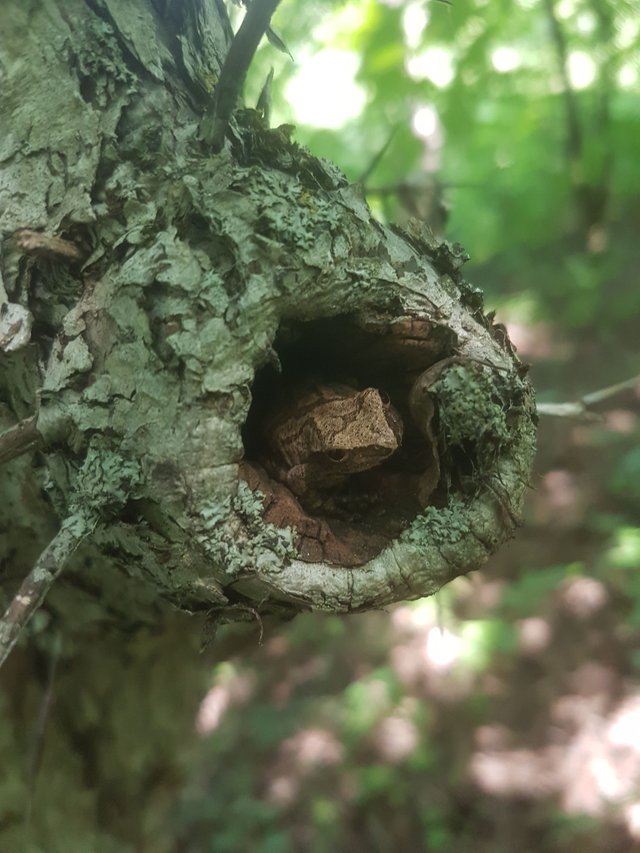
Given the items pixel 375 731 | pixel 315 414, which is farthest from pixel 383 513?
pixel 375 731

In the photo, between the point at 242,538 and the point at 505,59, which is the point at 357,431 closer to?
the point at 242,538

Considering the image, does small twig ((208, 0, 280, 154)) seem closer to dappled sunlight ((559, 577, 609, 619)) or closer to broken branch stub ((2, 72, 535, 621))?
broken branch stub ((2, 72, 535, 621))

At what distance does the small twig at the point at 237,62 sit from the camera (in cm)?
66

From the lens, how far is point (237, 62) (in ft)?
2.39

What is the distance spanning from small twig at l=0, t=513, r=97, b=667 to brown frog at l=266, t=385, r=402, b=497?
0.27 meters

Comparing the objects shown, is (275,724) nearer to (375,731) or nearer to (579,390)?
(375,731)

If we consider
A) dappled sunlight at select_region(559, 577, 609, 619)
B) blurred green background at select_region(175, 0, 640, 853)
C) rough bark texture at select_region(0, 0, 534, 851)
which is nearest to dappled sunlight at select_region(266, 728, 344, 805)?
blurred green background at select_region(175, 0, 640, 853)

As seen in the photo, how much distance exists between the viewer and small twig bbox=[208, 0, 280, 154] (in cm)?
66

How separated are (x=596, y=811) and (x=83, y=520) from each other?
2.12 m

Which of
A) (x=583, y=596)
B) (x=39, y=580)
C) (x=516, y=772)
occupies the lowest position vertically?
(x=516, y=772)

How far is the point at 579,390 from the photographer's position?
3.24 meters

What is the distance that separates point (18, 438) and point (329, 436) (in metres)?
0.38

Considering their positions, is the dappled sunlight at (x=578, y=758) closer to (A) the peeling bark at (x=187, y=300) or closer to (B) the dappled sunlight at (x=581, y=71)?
(A) the peeling bark at (x=187, y=300)

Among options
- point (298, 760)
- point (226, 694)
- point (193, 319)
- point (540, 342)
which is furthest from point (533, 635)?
point (193, 319)
